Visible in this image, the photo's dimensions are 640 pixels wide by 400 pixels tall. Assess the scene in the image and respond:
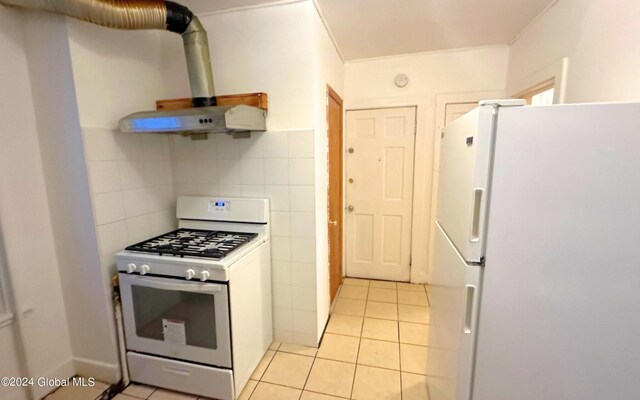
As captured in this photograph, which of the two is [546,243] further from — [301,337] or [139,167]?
[139,167]

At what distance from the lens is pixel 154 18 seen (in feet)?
5.43

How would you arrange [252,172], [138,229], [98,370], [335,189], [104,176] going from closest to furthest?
[104,176] → [98,370] → [138,229] → [252,172] → [335,189]

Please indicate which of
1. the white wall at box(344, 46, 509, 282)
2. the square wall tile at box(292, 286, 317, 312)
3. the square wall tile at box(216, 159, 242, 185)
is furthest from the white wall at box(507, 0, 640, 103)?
the square wall tile at box(216, 159, 242, 185)

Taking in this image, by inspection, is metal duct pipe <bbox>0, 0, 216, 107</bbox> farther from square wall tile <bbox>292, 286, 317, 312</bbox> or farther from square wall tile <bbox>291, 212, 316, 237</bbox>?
square wall tile <bbox>292, 286, 317, 312</bbox>

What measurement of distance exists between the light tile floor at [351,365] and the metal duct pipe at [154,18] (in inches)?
73.7

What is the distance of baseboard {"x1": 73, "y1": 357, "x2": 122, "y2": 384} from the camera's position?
→ 6.08 ft

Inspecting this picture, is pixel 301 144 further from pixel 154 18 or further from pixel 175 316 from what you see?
pixel 175 316

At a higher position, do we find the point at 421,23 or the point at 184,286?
the point at 421,23

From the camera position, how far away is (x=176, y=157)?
7.39 feet

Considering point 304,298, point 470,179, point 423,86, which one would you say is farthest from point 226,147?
point 423,86

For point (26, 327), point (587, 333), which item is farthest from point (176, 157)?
point (587, 333)

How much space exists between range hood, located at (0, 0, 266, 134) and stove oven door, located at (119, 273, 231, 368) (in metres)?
0.90

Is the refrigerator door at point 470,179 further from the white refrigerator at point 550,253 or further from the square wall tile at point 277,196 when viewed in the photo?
the square wall tile at point 277,196

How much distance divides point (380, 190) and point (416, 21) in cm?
161
